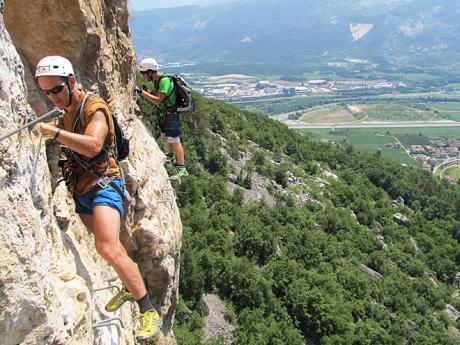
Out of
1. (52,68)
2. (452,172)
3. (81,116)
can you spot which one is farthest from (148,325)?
(452,172)

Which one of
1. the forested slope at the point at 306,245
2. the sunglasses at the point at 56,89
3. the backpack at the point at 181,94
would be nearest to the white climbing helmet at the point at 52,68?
the sunglasses at the point at 56,89

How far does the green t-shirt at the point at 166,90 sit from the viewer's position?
1037 cm

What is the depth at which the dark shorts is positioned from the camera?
11.2 meters

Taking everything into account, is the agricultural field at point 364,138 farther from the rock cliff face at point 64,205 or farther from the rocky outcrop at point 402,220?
the rock cliff face at point 64,205

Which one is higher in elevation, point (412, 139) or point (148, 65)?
point (148, 65)

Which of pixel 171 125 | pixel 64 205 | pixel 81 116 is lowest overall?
pixel 64 205

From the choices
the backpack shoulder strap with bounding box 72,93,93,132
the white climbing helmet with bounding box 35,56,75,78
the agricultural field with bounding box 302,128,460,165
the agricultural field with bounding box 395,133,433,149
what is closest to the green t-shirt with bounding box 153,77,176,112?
the backpack shoulder strap with bounding box 72,93,93,132

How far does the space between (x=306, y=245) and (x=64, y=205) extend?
34.2 meters

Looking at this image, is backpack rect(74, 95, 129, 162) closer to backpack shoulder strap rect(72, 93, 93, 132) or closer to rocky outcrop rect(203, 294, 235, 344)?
backpack shoulder strap rect(72, 93, 93, 132)

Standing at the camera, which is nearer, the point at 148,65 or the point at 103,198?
the point at 103,198

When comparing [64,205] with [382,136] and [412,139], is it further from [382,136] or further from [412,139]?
[382,136]

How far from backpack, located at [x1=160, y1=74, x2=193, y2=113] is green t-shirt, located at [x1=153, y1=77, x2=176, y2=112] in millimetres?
114

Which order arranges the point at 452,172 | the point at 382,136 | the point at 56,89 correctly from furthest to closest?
the point at 382,136 → the point at 452,172 → the point at 56,89

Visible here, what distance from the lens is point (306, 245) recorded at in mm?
39156
